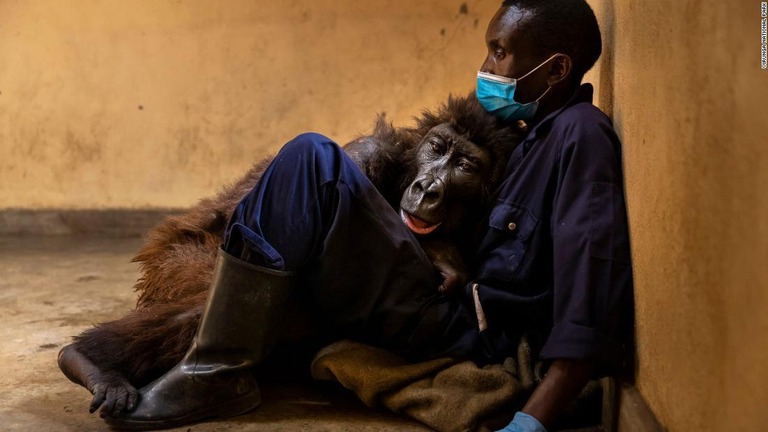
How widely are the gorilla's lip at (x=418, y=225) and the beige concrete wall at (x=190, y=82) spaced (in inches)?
120

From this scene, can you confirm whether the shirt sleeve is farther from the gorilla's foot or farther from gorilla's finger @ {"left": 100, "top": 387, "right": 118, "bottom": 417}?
gorilla's finger @ {"left": 100, "top": 387, "right": 118, "bottom": 417}


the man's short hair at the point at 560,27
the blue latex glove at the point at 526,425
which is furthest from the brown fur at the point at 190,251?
the blue latex glove at the point at 526,425

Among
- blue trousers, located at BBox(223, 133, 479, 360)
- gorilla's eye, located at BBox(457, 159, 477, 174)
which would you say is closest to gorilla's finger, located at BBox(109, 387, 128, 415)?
blue trousers, located at BBox(223, 133, 479, 360)

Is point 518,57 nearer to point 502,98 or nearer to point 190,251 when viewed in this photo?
point 502,98

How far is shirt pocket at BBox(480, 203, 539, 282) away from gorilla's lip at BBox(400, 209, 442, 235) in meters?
0.18

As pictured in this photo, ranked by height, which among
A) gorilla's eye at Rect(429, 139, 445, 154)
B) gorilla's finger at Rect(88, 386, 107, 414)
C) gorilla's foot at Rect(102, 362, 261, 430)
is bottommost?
gorilla's foot at Rect(102, 362, 261, 430)

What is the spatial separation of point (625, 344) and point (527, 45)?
2.83 ft

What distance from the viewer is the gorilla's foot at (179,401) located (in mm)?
2250

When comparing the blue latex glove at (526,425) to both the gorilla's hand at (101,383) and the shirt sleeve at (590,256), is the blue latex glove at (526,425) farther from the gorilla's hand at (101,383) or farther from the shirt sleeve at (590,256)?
the gorilla's hand at (101,383)

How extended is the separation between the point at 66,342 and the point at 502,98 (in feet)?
5.60

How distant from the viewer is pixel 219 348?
228cm

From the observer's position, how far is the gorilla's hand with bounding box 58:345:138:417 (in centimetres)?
224

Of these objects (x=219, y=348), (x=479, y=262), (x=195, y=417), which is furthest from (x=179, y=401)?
(x=479, y=262)

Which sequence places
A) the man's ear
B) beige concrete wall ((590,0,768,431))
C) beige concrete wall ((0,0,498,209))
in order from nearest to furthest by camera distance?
1. beige concrete wall ((590,0,768,431))
2. the man's ear
3. beige concrete wall ((0,0,498,209))
